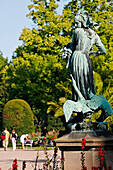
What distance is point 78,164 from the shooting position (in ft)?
→ 23.6

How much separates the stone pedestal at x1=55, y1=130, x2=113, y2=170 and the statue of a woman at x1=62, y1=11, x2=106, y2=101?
93cm

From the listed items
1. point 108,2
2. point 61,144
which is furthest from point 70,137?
point 108,2

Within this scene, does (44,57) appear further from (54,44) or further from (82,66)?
(82,66)

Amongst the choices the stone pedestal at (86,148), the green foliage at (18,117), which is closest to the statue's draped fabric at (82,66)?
the stone pedestal at (86,148)

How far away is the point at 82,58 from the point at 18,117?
1115 inches

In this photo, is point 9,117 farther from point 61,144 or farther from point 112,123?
point 61,144

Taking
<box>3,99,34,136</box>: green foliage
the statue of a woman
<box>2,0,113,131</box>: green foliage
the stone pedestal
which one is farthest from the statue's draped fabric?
<box>3,99,34,136</box>: green foliage

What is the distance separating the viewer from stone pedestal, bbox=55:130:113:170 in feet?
23.3

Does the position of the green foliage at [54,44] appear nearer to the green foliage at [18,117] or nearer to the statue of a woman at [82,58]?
the green foliage at [18,117]

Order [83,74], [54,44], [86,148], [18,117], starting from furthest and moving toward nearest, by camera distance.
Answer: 1. [18,117]
2. [54,44]
3. [83,74]
4. [86,148]

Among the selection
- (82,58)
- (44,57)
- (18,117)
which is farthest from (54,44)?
(82,58)

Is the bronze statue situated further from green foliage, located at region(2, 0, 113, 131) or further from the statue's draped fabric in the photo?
green foliage, located at region(2, 0, 113, 131)

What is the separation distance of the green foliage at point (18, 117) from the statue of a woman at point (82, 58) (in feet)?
90.6

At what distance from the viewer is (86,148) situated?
23.6 feet
